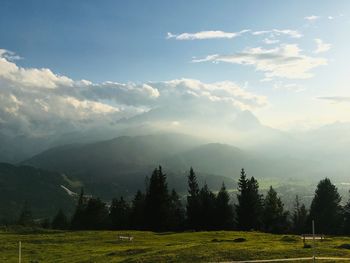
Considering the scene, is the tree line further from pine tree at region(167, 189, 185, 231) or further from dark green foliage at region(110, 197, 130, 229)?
dark green foliage at region(110, 197, 130, 229)

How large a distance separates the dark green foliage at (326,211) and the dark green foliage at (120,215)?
2228 inches

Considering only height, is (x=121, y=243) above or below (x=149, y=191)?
below

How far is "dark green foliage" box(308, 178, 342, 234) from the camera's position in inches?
5300

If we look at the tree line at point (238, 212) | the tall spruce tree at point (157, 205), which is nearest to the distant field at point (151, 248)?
the tall spruce tree at point (157, 205)

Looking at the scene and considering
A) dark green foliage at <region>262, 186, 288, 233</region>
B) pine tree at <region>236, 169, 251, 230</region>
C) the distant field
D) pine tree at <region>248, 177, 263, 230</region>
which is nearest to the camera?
the distant field

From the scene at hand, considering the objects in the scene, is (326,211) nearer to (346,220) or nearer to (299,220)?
(346,220)

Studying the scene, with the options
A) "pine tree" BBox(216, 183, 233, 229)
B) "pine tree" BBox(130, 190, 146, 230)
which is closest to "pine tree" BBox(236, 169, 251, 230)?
"pine tree" BBox(216, 183, 233, 229)

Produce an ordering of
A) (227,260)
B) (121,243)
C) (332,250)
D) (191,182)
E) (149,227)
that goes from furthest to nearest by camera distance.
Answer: (191,182) < (149,227) < (121,243) < (332,250) < (227,260)

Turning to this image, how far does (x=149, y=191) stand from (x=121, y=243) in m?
48.8

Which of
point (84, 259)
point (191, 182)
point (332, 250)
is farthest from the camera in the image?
point (191, 182)

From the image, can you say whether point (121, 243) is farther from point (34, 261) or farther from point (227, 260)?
point (227, 260)

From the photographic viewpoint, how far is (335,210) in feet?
446

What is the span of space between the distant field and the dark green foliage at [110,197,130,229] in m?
48.8

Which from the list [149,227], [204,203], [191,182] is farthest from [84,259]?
[191,182]
